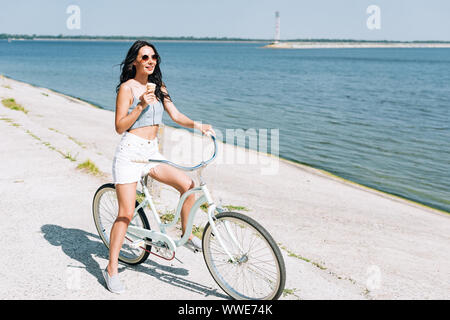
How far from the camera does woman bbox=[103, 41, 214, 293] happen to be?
3572 mm

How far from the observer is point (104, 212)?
4648 mm

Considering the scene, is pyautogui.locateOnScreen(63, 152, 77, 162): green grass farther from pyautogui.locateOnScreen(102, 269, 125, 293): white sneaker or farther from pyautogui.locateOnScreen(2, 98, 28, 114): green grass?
pyautogui.locateOnScreen(2, 98, 28, 114): green grass

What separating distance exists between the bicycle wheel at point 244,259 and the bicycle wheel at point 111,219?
0.78 metres

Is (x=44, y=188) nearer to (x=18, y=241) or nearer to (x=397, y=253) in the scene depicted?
(x=18, y=241)

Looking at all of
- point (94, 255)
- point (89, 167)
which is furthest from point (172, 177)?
Result: point (89, 167)

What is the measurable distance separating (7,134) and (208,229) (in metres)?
8.39

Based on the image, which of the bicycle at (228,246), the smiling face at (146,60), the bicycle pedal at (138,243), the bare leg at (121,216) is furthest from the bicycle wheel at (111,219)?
the smiling face at (146,60)

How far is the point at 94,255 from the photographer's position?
4586 mm

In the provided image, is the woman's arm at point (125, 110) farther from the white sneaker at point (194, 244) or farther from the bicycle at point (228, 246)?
the white sneaker at point (194, 244)

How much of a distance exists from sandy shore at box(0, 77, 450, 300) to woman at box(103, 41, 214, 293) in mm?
543

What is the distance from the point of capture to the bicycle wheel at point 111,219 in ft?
13.8

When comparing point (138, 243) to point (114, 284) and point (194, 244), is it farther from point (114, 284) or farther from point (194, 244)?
point (194, 244)

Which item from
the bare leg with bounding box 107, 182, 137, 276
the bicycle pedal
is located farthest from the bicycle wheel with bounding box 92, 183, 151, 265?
the bare leg with bounding box 107, 182, 137, 276

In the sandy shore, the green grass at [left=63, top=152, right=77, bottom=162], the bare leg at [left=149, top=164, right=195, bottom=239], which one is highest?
the bare leg at [left=149, top=164, right=195, bottom=239]
